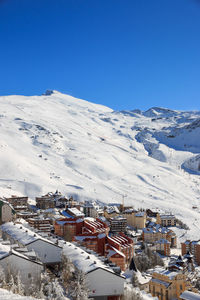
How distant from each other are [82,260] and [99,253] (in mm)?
12277

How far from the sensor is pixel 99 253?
3183 cm

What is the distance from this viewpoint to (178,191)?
83.7 meters

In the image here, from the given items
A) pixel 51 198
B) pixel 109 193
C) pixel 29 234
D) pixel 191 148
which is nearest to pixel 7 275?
pixel 29 234

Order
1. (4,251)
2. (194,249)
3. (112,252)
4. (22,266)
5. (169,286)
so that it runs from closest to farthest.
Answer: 1. (22,266)
2. (4,251)
3. (169,286)
4. (112,252)
5. (194,249)

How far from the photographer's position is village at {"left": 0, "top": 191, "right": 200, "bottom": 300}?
18203mm

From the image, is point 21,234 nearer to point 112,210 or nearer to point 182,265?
point 182,265

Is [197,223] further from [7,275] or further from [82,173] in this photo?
[7,275]

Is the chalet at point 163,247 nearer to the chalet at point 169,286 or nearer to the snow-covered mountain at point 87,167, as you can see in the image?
the snow-covered mountain at point 87,167

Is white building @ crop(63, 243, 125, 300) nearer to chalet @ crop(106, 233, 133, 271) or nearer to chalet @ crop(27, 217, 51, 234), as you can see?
chalet @ crop(106, 233, 133, 271)

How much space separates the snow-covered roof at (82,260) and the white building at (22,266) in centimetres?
Result: 238

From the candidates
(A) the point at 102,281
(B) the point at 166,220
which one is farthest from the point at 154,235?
(A) the point at 102,281

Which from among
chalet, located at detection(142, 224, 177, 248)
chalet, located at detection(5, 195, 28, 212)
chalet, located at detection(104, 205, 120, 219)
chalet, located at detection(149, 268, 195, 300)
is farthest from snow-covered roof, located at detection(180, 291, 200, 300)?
chalet, located at detection(5, 195, 28, 212)

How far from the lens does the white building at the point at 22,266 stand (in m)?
16.9

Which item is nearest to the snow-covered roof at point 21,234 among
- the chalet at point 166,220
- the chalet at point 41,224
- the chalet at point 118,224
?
the chalet at point 41,224
